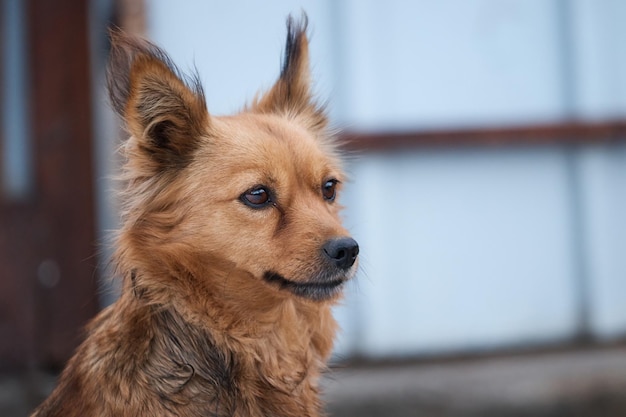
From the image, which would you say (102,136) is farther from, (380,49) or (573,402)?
(573,402)

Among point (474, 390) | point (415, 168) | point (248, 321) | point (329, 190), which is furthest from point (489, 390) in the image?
point (248, 321)

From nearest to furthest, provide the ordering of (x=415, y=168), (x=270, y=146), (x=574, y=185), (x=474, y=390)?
(x=270, y=146) → (x=474, y=390) → (x=415, y=168) → (x=574, y=185)

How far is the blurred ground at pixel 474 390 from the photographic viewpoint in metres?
5.54

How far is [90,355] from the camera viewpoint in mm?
3188

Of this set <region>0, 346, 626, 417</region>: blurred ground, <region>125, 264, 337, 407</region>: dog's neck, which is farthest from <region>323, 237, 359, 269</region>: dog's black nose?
<region>0, 346, 626, 417</region>: blurred ground

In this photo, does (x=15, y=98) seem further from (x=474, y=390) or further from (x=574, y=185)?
(x=574, y=185)

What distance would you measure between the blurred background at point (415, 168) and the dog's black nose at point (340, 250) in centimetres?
248

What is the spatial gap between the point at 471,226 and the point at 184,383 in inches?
128

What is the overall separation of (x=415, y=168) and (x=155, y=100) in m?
2.86

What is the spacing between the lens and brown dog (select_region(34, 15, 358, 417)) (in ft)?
10.3

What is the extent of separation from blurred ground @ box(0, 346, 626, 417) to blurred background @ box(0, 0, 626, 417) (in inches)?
0.5

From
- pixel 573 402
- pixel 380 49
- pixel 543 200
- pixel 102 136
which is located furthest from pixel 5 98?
pixel 573 402

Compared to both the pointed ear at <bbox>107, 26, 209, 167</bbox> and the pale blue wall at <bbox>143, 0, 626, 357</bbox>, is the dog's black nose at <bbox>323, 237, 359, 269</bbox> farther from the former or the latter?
the pale blue wall at <bbox>143, 0, 626, 357</bbox>

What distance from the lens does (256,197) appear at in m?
3.33
